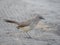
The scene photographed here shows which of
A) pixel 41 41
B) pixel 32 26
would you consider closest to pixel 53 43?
pixel 41 41

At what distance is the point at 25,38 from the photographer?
2.04 meters

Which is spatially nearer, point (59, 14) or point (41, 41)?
point (41, 41)

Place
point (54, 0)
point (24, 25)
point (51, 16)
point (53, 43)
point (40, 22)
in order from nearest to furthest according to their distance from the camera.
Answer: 1. point (53, 43)
2. point (24, 25)
3. point (40, 22)
4. point (51, 16)
5. point (54, 0)

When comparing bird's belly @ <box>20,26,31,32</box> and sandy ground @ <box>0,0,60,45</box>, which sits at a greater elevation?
bird's belly @ <box>20,26,31,32</box>

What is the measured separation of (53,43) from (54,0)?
248 centimetres

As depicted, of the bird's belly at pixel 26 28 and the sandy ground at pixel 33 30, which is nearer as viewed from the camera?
the sandy ground at pixel 33 30

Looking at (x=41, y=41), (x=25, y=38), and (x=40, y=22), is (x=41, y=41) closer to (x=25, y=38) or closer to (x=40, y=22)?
(x=25, y=38)

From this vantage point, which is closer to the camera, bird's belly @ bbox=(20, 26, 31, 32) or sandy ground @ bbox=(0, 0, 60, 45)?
sandy ground @ bbox=(0, 0, 60, 45)

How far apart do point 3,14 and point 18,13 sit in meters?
0.24

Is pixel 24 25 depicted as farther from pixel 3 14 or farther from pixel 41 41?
pixel 3 14

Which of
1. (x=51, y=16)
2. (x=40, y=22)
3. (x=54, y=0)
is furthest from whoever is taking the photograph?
(x=54, y=0)

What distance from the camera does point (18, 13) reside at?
2994 mm

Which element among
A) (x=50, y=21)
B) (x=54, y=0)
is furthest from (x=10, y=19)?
(x=54, y=0)

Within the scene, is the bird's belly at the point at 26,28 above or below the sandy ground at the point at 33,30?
above
